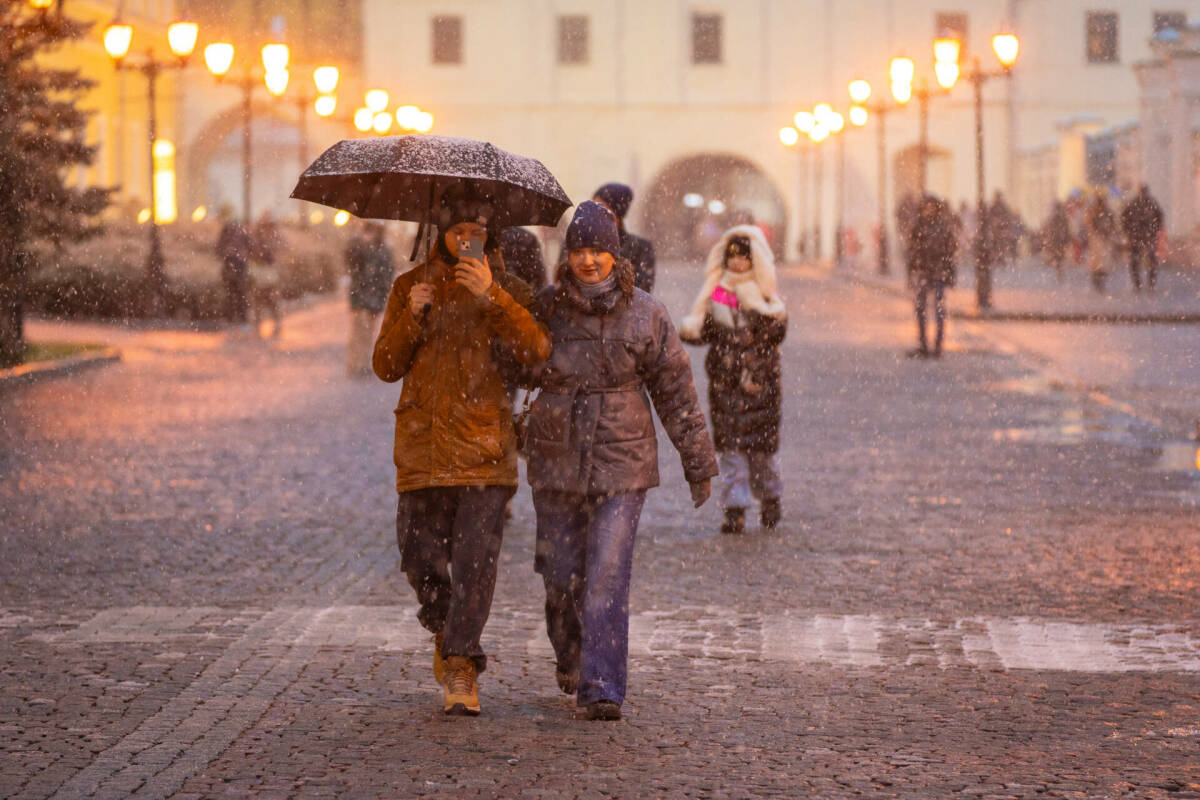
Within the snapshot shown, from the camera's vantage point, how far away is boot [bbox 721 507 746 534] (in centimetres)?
999

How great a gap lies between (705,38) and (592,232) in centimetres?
6020

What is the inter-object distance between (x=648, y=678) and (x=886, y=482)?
218 inches

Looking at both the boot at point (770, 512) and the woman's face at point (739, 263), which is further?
the boot at point (770, 512)

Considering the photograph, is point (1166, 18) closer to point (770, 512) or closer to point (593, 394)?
point (770, 512)

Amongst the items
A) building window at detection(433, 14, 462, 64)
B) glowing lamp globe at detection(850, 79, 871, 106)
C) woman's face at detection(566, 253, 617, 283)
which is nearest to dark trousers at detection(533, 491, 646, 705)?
woman's face at detection(566, 253, 617, 283)

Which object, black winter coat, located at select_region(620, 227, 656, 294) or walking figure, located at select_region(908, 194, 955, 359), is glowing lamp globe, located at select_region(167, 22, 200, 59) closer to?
walking figure, located at select_region(908, 194, 955, 359)

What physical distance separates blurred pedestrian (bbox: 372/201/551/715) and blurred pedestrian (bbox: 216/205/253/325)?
22.2 meters

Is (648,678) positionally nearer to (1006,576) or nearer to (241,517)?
(1006,576)

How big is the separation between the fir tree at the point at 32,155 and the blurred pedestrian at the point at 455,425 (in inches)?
595

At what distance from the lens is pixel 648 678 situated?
266 inches

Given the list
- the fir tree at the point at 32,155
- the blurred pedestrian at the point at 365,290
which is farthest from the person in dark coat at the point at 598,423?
the fir tree at the point at 32,155

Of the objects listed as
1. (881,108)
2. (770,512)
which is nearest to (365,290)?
(770,512)

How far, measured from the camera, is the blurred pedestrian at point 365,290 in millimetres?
20250

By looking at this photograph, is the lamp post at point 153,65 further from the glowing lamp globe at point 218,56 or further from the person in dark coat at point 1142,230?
the person in dark coat at point 1142,230
